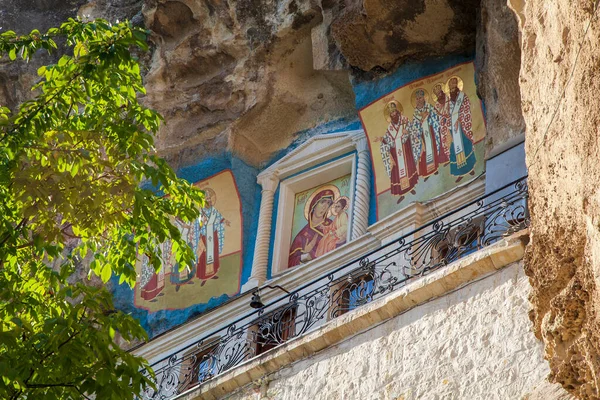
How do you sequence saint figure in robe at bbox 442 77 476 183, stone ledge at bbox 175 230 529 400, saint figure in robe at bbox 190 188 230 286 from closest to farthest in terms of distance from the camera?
1. stone ledge at bbox 175 230 529 400
2. saint figure in robe at bbox 442 77 476 183
3. saint figure in robe at bbox 190 188 230 286

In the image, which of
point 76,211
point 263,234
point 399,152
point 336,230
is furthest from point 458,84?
point 76,211

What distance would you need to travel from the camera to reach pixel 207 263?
43.1ft

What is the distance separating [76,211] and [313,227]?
5946 millimetres

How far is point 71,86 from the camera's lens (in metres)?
A: 7.41

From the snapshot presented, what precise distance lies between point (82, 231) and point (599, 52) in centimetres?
372

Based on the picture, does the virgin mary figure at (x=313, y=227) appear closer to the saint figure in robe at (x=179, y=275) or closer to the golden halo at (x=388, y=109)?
the golden halo at (x=388, y=109)

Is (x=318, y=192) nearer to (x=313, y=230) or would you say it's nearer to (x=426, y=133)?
(x=313, y=230)

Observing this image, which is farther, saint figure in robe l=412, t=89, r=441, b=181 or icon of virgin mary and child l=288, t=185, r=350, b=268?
icon of virgin mary and child l=288, t=185, r=350, b=268

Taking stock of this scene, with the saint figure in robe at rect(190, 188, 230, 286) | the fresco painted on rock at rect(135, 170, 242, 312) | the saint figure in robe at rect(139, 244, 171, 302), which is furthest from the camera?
the saint figure in robe at rect(139, 244, 171, 302)

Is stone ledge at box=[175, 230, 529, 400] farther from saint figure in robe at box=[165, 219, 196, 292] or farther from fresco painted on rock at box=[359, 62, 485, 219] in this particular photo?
saint figure in robe at box=[165, 219, 196, 292]

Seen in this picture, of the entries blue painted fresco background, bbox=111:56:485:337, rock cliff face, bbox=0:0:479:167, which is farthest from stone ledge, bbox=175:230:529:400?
rock cliff face, bbox=0:0:479:167

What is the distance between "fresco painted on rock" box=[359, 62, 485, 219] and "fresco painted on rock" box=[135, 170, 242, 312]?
1.90 meters

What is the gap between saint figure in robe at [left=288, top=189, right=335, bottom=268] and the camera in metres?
12.6

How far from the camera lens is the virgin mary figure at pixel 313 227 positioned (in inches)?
497
